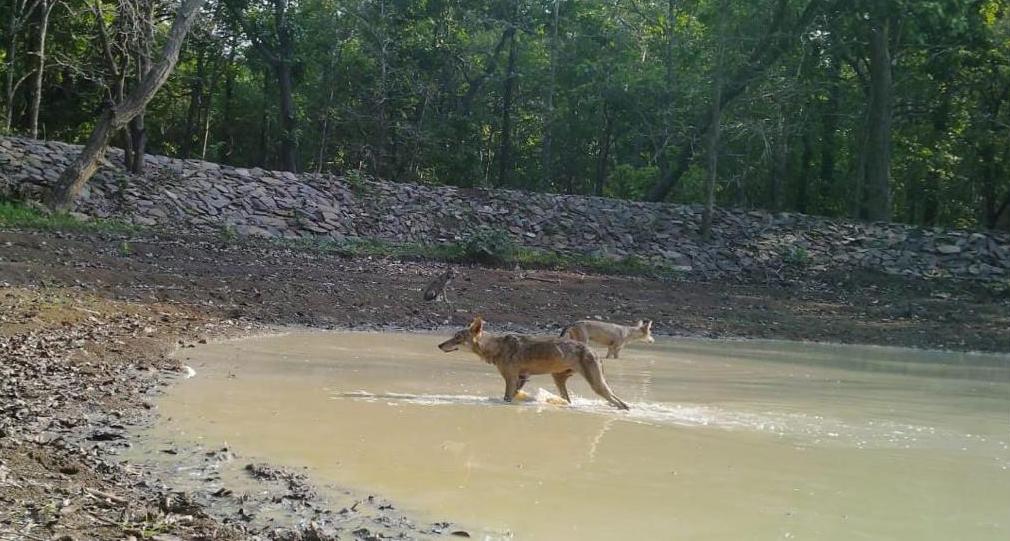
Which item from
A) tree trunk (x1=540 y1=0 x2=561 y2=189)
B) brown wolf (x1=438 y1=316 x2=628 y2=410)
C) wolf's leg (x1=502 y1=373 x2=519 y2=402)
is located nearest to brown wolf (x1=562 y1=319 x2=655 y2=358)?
brown wolf (x1=438 y1=316 x2=628 y2=410)

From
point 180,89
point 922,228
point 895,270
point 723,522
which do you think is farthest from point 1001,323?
point 180,89

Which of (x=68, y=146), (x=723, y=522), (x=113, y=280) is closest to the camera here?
Result: (x=723, y=522)

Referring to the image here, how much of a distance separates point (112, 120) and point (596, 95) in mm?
20317

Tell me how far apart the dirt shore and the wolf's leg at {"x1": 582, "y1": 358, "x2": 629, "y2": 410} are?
4.61 metres

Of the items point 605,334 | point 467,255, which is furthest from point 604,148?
point 605,334

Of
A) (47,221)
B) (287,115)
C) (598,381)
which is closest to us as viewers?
(598,381)

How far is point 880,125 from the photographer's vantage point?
3503 centimetres

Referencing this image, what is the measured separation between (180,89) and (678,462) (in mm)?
40193

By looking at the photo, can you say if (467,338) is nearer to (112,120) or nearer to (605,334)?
(605,334)

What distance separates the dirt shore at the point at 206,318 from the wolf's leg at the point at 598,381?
461 centimetres

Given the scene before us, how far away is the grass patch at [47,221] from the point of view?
2211 cm

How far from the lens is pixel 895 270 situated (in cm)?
3122

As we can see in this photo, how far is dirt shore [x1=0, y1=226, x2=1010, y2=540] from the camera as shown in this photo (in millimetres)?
6180

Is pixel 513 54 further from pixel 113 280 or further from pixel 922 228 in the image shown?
pixel 113 280
